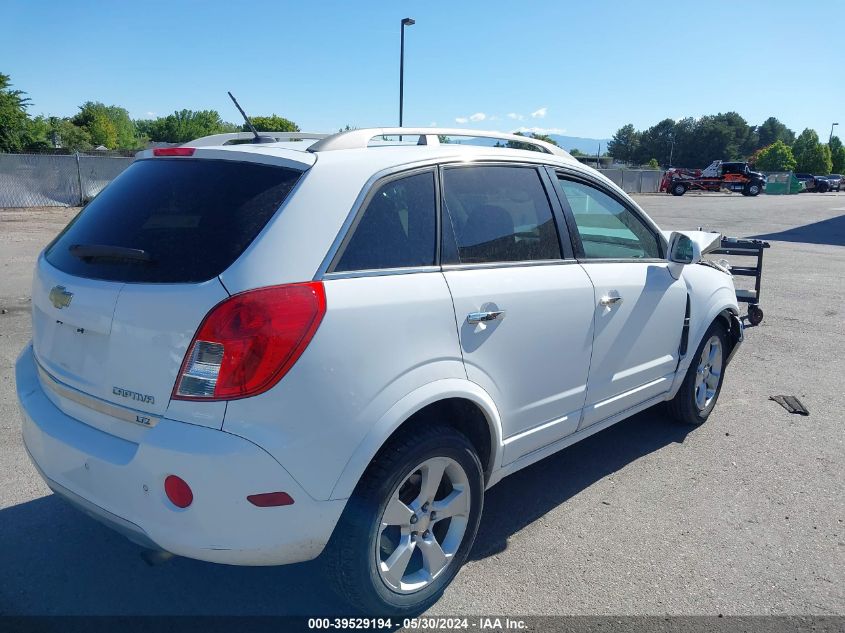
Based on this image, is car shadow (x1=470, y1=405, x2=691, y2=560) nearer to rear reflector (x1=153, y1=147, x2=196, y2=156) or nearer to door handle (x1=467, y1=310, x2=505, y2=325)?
door handle (x1=467, y1=310, x2=505, y2=325)

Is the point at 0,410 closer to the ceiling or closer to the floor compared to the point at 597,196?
closer to the floor

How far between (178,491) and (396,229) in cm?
123

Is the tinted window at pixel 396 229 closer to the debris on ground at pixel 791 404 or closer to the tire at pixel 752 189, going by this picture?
the debris on ground at pixel 791 404

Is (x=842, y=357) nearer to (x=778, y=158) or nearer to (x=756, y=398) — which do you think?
(x=756, y=398)

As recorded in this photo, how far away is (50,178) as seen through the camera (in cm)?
1936

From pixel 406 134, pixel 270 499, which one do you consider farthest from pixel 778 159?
pixel 270 499

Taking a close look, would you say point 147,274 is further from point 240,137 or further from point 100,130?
point 100,130

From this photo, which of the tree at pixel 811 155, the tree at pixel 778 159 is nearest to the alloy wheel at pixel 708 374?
the tree at pixel 778 159

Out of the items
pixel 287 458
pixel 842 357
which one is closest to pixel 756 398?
pixel 842 357

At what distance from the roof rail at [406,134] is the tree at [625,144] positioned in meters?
124

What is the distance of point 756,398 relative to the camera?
538 cm

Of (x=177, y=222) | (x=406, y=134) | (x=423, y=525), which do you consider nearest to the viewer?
(x=177, y=222)

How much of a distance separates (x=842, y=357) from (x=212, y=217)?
21.5 ft

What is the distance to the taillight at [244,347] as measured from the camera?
2.10m
